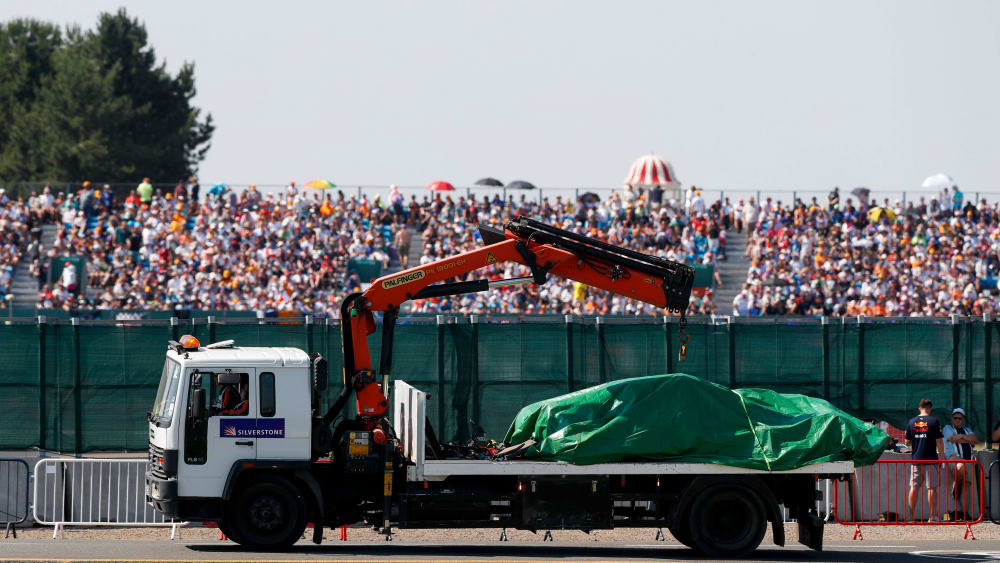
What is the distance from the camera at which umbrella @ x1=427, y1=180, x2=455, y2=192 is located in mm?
48750

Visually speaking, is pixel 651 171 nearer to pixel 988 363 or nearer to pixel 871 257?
pixel 871 257

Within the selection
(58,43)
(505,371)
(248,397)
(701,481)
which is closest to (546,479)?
(701,481)

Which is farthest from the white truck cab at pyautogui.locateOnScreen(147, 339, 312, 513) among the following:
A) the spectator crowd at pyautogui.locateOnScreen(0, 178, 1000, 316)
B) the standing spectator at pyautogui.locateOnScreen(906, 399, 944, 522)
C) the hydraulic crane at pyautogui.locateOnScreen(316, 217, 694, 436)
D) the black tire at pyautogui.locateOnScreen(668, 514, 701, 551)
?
the spectator crowd at pyautogui.locateOnScreen(0, 178, 1000, 316)

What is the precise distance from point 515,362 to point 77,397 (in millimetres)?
6511

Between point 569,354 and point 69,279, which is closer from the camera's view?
point 569,354

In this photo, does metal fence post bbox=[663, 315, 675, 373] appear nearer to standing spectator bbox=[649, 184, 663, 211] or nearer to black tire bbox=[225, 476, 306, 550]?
black tire bbox=[225, 476, 306, 550]

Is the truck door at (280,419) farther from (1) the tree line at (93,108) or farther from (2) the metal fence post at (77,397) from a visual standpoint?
(1) the tree line at (93,108)

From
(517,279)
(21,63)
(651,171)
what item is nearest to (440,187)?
(651,171)

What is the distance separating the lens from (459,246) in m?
45.9

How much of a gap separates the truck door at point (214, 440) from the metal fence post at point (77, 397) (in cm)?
642

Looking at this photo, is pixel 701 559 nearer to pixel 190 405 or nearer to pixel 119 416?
pixel 190 405

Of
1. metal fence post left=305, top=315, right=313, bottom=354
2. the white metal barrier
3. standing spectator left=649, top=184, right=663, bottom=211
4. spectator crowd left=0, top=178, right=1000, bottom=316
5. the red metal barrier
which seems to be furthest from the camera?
standing spectator left=649, top=184, right=663, bottom=211

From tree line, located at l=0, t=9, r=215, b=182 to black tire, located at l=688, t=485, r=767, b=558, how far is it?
66336mm

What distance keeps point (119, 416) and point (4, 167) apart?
62670mm
